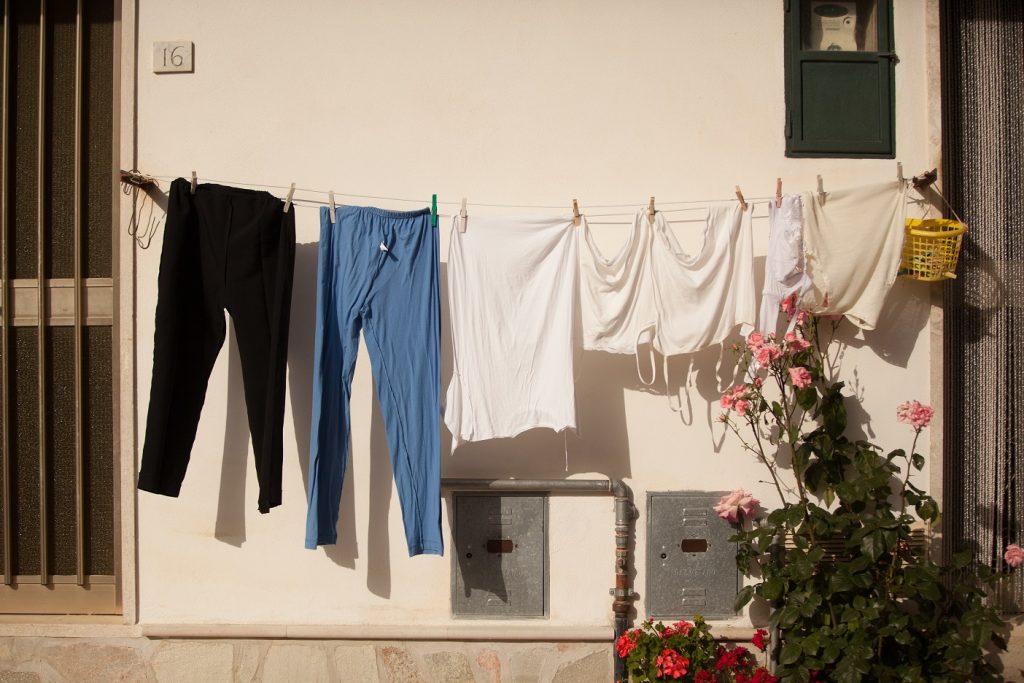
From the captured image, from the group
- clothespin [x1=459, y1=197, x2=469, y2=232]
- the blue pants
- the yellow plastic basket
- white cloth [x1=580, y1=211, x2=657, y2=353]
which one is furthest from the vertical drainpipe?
the yellow plastic basket

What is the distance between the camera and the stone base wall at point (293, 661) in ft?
13.0

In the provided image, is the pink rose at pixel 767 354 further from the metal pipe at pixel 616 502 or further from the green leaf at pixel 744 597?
the green leaf at pixel 744 597

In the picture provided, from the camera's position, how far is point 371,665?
3.96 meters

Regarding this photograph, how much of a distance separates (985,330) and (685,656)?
2169 mm

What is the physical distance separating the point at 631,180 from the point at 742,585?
6.63 feet

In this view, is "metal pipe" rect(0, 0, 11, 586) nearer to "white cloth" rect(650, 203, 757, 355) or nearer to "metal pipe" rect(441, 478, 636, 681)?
"metal pipe" rect(441, 478, 636, 681)

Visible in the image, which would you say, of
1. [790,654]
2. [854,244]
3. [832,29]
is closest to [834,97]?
[832,29]

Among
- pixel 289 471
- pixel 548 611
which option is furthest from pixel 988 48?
pixel 289 471

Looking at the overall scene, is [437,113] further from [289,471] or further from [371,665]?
[371,665]

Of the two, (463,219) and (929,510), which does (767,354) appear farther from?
(463,219)

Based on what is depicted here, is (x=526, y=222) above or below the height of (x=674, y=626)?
above

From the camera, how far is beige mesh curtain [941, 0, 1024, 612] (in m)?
4.07

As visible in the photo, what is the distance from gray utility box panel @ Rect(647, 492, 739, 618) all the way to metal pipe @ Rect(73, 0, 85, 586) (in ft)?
9.25

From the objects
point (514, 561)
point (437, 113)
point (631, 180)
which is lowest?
point (514, 561)
